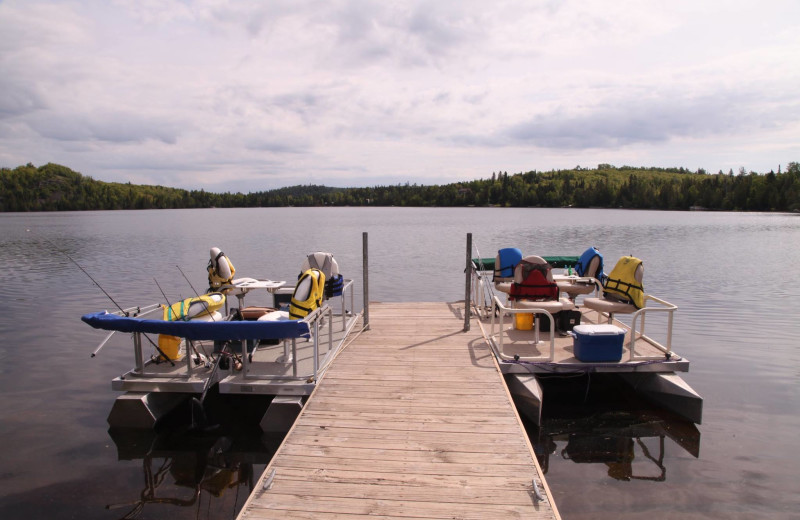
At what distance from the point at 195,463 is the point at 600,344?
5137 millimetres

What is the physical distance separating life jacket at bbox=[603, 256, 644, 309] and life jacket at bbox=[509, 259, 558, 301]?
0.88 metres

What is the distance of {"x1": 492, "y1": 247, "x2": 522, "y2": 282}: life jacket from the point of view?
970cm

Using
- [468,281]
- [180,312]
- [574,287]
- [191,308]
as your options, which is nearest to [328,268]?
[468,281]

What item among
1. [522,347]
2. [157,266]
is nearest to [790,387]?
[522,347]

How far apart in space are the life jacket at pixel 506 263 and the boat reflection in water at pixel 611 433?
2464 millimetres

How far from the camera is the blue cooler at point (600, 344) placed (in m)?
6.49

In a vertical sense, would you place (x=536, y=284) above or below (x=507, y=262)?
below

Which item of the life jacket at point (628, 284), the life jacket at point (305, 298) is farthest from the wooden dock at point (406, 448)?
the life jacket at point (628, 284)

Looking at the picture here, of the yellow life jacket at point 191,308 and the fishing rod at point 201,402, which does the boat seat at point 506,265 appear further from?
the fishing rod at point 201,402

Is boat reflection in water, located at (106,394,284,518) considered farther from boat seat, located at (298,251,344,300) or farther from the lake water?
boat seat, located at (298,251,344,300)

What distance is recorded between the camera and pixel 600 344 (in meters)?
6.50

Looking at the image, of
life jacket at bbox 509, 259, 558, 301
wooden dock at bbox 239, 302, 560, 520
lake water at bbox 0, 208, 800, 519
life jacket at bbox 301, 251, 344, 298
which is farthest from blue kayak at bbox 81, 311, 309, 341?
life jacket at bbox 509, 259, 558, 301

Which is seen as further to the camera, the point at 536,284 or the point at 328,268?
the point at 328,268

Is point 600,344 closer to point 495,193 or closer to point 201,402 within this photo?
point 201,402
